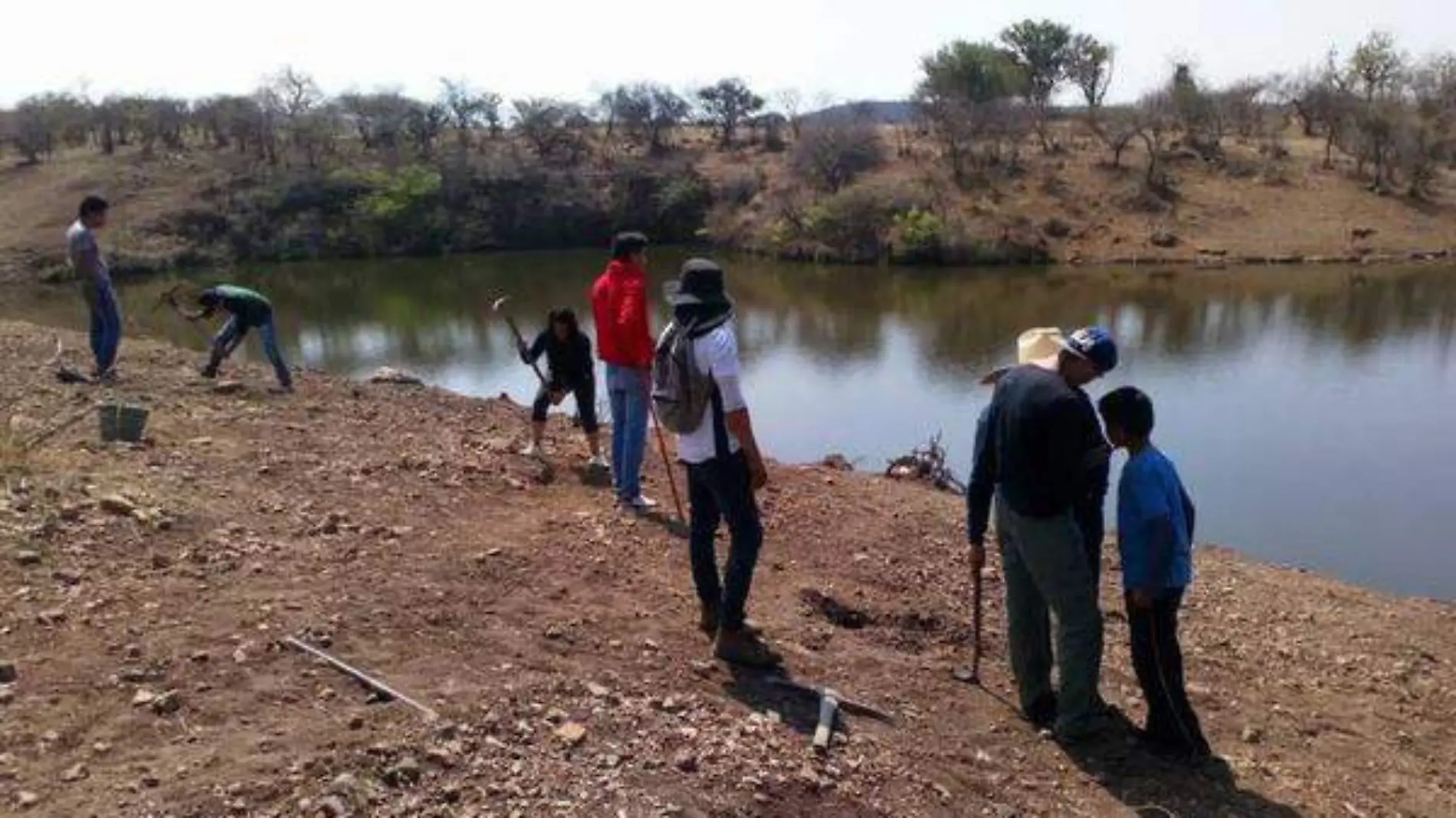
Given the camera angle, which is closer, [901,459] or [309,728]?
[309,728]

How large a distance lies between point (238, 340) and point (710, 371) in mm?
6962

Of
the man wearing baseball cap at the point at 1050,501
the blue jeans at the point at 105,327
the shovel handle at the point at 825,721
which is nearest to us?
the shovel handle at the point at 825,721

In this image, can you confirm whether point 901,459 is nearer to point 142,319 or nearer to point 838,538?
point 838,538

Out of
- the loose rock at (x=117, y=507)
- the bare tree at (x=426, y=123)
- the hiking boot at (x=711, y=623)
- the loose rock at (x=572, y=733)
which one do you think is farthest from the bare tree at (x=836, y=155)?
the loose rock at (x=572, y=733)

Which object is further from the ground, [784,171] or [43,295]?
[784,171]

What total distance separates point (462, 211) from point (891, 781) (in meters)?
43.9

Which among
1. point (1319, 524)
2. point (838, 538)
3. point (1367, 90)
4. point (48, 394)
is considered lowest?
point (1319, 524)

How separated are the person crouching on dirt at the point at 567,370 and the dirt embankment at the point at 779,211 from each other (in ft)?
102

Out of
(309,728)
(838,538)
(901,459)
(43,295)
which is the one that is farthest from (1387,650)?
(43,295)

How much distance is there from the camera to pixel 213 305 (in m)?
9.99

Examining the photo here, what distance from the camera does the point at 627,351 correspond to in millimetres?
6941

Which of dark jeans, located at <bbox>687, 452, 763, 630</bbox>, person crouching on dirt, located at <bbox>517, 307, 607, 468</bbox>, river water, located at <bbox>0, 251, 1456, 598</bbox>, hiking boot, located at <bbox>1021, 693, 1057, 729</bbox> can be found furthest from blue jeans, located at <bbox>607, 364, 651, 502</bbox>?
river water, located at <bbox>0, 251, 1456, 598</bbox>

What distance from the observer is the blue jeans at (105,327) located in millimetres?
9297

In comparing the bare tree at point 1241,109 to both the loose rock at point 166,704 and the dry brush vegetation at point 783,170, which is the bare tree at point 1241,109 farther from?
the loose rock at point 166,704
